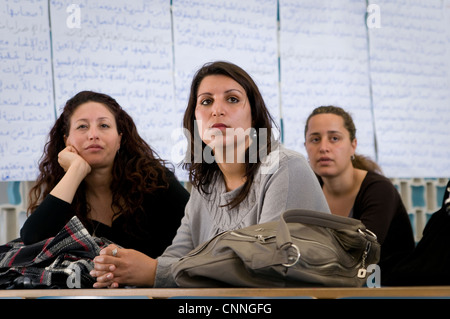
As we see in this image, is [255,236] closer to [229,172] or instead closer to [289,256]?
[289,256]

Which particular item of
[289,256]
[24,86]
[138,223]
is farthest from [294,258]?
[24,86]

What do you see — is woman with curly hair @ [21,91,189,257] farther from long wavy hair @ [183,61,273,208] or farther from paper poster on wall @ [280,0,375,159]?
paper poster on wall @ [280,0,375,159]

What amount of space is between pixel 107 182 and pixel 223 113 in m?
0.71

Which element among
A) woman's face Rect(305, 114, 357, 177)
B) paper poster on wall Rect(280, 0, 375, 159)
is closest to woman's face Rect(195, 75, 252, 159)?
woman's face Rect(305, 114, 357, 177)

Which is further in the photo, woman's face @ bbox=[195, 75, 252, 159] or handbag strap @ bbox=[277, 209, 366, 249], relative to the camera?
woman's face @ bbox=[195, 75, 252, 159]

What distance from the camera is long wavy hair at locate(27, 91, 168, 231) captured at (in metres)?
1.92

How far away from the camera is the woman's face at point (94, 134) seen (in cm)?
195

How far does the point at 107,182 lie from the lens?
6.63 feet

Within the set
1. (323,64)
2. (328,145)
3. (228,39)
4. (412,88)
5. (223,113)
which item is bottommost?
(328,145)

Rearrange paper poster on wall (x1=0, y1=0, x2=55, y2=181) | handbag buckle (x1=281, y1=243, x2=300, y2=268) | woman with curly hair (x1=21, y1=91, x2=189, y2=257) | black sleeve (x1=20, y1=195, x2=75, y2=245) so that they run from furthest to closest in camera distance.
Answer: paper poster on wall (x1=0, y1=0, x2=55, y2=181), woman with curly hair (x1=21, y1=91, x2=189, y2=257), black sleeve (x1=20, y1=195, x2=75, y2=245), handbag buckle (x1=281, y1=243, x2=300, y2=268)

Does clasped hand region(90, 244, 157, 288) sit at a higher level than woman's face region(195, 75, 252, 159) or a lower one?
lower

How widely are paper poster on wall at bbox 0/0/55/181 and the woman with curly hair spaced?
509 millimetres

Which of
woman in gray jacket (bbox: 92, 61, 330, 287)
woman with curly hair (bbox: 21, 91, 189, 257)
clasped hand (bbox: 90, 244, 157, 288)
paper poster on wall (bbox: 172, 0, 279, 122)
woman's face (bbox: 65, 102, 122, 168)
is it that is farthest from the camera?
paper poster on wall (bbox: 172, 0, 279, 122)

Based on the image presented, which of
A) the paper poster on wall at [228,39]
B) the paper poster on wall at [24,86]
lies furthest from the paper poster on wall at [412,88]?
the paper poster on wall at [24,86]
